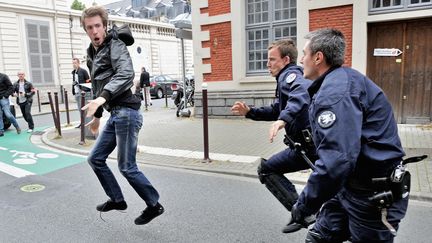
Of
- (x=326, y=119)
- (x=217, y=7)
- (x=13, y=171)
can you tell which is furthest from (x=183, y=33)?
(x=326, y=119)

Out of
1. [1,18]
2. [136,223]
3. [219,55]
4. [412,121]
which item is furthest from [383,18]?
[1,18]

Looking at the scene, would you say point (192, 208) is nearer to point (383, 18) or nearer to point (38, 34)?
point (383, 18)

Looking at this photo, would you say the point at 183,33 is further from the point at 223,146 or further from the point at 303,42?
the point at 223,146

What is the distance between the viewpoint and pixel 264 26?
1073 centimetres

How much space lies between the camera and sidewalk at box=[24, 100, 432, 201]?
5.71 metres

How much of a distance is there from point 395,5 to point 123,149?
309 inches

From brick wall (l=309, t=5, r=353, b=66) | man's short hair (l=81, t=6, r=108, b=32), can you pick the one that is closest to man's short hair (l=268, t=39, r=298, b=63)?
man's short hair (l=81, t=6, r=108, b=32)

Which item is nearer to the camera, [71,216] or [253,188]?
[71,216]

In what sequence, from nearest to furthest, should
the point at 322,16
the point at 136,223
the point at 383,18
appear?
the point at 136,223 < the point at 383,18 < the point at 322,16

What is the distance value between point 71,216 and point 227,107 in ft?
24.4

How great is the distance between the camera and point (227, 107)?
11.2 meters

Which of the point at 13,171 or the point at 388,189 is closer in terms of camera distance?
the point at 388,189

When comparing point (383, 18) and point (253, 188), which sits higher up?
point (383, 18)

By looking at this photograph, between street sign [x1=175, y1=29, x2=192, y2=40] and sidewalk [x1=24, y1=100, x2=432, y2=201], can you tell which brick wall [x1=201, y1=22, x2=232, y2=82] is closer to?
sidewalk [x1=24, y1=100, x2=432, y2=201]
